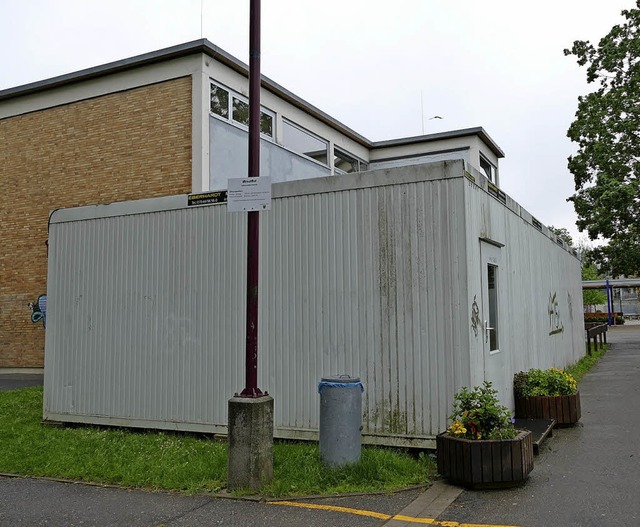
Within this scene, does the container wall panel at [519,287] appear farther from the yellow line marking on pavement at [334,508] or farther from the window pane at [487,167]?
the window pane at [487,167]

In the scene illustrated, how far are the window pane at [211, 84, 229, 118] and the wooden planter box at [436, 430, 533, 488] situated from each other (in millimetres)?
11842

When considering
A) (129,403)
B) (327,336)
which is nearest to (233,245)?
(327,336)

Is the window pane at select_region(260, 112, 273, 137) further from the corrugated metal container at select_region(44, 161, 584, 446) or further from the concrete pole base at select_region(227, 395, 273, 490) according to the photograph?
the concrete pole base at select_region(227, 395, 273, 490)

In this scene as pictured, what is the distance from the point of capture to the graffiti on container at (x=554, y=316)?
1402 centimetres

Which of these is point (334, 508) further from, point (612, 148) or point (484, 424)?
point (612, 148)

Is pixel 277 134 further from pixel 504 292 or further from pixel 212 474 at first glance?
pixel 212 474

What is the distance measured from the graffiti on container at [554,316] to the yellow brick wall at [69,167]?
345 inches

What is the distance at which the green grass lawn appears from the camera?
6.53 m

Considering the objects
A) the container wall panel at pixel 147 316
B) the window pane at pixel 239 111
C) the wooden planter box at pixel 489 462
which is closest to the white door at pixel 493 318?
the wooden planter box at pixel 489 462

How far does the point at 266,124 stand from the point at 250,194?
38.3 ft

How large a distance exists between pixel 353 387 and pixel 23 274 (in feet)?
49.6

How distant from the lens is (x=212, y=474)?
6.86m

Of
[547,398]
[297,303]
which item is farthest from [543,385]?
[297,303]

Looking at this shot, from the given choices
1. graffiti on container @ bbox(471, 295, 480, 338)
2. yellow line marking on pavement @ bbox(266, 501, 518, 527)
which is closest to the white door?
graffiti on container @ bbox(471, 295, 480, 338)
